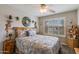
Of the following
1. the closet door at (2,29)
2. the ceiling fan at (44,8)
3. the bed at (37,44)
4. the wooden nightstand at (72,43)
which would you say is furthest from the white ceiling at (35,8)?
the wooden nightstand at (72,43)

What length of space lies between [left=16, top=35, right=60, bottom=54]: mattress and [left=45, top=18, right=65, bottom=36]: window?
0.34 feet

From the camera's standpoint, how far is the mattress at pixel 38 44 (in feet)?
5.75

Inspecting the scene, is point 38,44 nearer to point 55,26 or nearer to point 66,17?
point 55,26

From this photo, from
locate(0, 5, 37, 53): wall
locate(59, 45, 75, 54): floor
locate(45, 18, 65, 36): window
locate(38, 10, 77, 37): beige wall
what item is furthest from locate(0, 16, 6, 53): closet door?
locate(59, 45, 75, 54): floor

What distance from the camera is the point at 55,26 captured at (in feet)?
5.92

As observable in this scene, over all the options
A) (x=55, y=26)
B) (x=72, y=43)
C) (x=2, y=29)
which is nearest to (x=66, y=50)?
(x=72, y=43)

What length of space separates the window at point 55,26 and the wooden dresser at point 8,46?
1.98ft

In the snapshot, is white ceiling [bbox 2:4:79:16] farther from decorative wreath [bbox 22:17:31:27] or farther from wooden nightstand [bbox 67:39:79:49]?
wooden nightstand [bbox 67:39:79:49]

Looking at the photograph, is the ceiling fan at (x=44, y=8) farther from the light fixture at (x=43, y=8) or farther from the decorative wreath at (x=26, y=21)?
the decorative wreath at (x=26, y=21)

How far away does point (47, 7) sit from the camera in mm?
1769

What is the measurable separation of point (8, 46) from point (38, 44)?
0.49 m

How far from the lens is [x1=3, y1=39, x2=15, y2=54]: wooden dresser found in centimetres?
178
